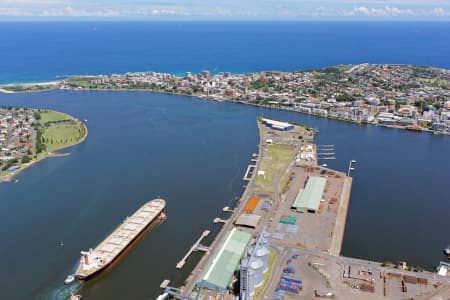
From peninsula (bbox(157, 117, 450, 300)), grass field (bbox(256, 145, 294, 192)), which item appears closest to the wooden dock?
peninsula (bbox(157, 117, 450, 300))

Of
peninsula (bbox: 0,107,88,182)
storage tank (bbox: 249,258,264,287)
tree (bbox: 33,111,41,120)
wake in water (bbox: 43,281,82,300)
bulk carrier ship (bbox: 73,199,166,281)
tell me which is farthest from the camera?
tree (bbox: 33,111,41,120)

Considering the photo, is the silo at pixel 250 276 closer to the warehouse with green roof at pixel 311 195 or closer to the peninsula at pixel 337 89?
the warehouse with green roof at pixel 311 195

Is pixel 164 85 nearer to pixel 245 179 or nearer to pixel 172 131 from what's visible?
pixel 172 131

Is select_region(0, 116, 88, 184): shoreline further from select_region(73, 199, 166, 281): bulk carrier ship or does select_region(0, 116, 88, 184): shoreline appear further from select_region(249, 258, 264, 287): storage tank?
select_region(249, 258, 264, 287): storage tank

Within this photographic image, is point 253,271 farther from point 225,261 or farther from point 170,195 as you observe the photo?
point 170,195

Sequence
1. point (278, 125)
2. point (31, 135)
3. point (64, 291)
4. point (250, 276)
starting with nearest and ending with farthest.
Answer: point (250, 276), point (64, 291), point (31, 135), point (278, 125)

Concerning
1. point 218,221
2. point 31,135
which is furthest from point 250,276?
point 31,135

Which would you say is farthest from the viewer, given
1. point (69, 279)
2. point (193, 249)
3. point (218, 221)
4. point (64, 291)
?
point (218, 221)
